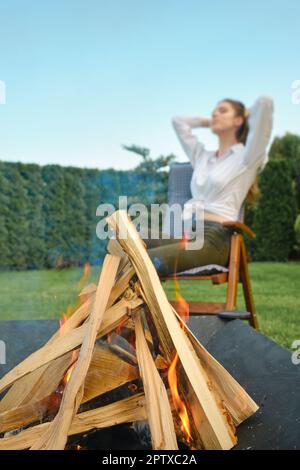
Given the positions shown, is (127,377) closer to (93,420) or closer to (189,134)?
(93,420)

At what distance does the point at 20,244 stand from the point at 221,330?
13.5 ft

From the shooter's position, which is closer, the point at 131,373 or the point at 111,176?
the point at 131,373

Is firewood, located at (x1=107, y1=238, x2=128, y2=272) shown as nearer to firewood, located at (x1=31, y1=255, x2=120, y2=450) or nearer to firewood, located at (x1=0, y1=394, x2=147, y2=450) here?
firewood, located at (x1=31, y1=255, x2=120, y2=450)

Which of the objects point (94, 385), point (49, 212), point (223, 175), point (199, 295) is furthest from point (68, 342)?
point (49, 212)

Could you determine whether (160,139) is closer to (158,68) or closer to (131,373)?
(158,68)

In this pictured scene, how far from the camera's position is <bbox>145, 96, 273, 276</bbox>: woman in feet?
7.50

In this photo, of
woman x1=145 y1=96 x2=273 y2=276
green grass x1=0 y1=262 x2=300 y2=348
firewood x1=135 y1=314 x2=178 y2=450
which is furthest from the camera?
green grass x1=0 y1=262 x2=300 y2=348

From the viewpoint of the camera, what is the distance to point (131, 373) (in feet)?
3.14

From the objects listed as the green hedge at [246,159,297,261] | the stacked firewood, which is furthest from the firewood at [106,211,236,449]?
the green hedge at [246,159,297,261]

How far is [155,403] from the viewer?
0.83m

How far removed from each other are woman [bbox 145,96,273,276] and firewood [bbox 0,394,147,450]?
1282 millimetres

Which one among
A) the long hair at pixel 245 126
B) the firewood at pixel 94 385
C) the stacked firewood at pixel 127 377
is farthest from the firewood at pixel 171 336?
the long hair at pixel 245 126

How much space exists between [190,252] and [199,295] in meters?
1.96
